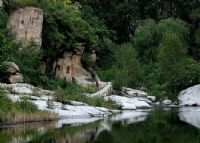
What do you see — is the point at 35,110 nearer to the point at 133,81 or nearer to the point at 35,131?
the point at 35,131

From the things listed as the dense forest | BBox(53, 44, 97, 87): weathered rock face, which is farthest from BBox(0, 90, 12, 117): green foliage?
BBox(53, 44, 97, 87): weathered rock face

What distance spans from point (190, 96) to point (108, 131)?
94.8 ft

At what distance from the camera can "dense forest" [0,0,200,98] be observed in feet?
160

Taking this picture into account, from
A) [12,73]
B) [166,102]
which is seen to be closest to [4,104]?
[12,73]

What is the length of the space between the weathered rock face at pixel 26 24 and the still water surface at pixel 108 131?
16.2m

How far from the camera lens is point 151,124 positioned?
3231 centimetres

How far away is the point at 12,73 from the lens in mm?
42062


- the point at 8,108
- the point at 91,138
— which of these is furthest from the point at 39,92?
the point at 91,138

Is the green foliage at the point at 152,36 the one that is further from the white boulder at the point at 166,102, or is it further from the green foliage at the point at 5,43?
the green foliage at the point at 5,43

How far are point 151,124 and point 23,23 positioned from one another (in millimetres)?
20595

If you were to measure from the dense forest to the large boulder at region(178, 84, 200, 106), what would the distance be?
135 centimetres

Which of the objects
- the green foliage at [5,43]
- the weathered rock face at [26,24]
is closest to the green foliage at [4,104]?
the green foliage at [5,43]

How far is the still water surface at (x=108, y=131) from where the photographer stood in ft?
79.5

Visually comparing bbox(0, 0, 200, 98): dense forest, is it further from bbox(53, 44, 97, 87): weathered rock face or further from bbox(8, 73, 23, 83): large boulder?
bbox(8, 73, 23, 83): large boulder
